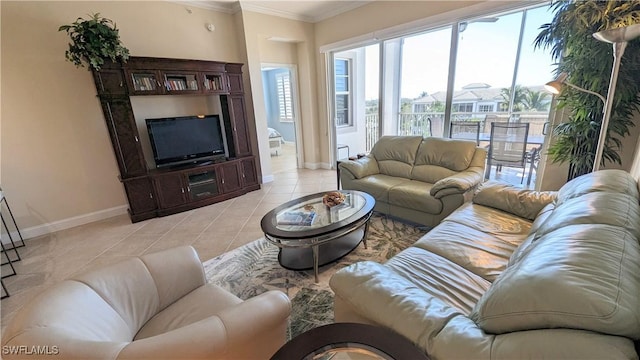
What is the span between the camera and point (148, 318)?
127 centimetres

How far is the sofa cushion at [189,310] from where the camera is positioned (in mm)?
1207

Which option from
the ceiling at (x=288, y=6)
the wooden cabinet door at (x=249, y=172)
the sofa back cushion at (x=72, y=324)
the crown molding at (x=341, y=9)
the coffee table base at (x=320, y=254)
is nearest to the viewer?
the sofa back cushion at (x=72, y=324)

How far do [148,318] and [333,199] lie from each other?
1.61 meters

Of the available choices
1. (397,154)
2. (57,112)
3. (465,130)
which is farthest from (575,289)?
(57,112)

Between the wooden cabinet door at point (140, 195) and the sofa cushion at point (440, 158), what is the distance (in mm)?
3375

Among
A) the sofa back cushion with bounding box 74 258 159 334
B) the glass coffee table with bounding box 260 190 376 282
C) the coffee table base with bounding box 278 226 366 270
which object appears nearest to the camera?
the sofa back cushion with bounding box 74 258 159 334

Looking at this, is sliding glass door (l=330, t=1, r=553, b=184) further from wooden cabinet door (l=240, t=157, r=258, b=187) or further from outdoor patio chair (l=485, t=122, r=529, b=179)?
wooden cabinet door (l=240, t=157, r=258, b=187)

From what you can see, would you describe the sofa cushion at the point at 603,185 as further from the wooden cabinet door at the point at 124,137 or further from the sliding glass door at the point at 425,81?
the wooden cabinet door at the point at 124,137

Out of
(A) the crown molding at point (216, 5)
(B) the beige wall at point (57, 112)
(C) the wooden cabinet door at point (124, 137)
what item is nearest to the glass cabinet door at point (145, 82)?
(C) the wooden cabinet door at point (124, 137)

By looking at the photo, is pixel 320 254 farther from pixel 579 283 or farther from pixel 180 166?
pixel 180 166

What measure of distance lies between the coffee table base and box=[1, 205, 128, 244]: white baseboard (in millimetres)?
2780

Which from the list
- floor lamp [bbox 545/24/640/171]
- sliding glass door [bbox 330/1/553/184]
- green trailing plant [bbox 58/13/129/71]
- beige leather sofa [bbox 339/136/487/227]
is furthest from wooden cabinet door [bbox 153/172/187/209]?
floor lamp [bbox 545/24/640/171]

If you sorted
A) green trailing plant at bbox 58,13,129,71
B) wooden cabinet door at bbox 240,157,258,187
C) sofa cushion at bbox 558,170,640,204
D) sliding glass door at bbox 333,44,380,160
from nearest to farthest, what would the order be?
sofa cushion at bbox 558,170,640,204, green trailing plant at bbox 58,13,129,71, wooden cabinet door at bbox 240,157,258,187, sliding glass door at bbox 333,44,380,160

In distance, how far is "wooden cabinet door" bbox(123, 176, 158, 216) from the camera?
330 cm
